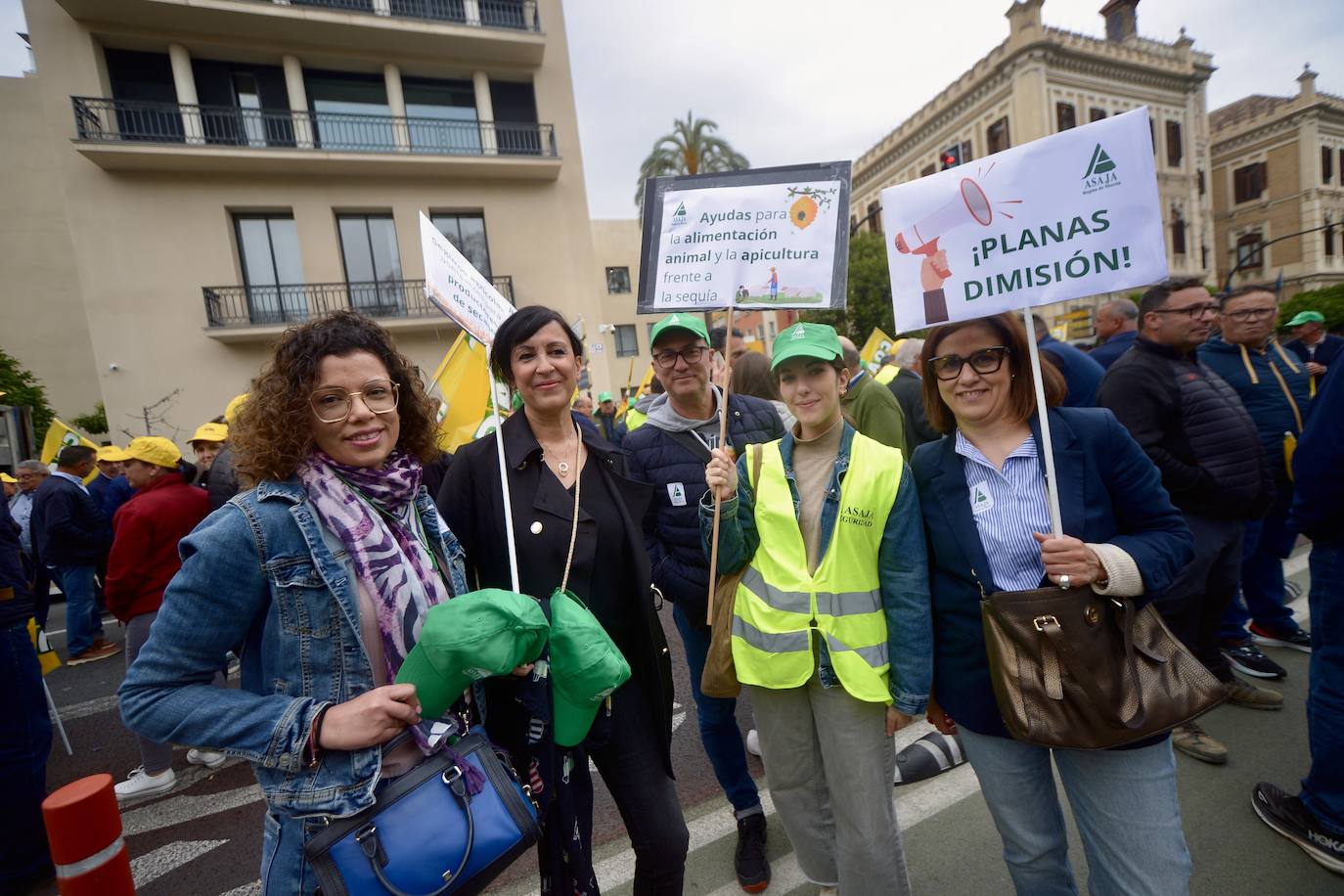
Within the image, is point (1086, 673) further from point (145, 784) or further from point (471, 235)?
point (471, 235)

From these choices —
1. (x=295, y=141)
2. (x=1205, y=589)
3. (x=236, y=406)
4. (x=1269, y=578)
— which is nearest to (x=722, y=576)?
(x=236, y=406)

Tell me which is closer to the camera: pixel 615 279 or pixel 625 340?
pixel 615 279

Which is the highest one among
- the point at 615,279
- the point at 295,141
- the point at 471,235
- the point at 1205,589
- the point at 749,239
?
the point at 295,141

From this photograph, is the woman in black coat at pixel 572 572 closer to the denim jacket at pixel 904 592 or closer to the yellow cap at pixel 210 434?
the denim jacket at pixel 904 592

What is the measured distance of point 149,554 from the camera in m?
3.92

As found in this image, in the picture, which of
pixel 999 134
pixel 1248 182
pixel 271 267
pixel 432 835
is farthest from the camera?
pixel 1248 182

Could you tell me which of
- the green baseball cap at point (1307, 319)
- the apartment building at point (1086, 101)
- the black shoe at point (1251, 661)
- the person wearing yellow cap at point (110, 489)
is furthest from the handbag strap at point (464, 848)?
the apartment building at point (1086, 101)

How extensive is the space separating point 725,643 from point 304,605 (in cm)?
143

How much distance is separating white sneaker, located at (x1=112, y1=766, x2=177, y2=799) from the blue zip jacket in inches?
304

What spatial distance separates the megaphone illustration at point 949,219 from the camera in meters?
1.89

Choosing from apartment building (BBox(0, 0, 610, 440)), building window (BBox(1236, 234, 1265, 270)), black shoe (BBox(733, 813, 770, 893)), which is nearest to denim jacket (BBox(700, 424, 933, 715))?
black shoe (BBox(733, 813, 770, 893))

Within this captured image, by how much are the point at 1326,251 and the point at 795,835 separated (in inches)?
2221

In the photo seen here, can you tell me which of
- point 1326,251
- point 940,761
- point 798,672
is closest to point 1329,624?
point 940,761

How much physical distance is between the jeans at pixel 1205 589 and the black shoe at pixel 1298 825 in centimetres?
67
